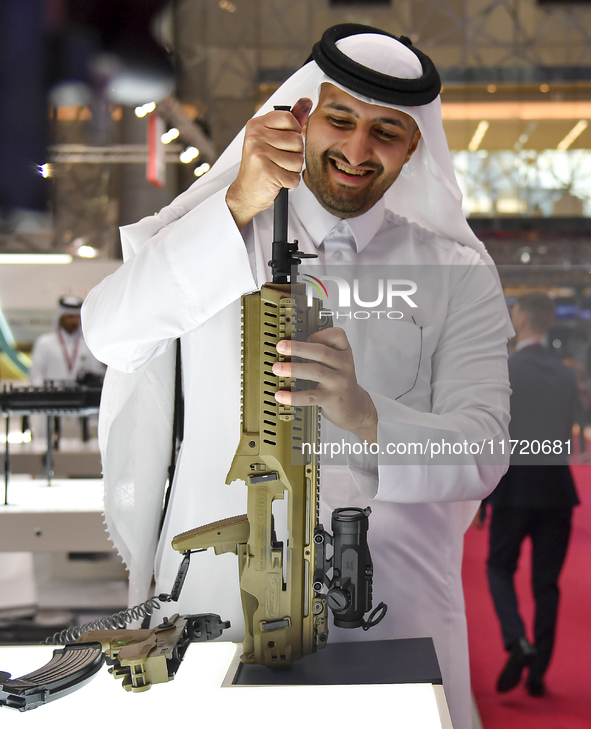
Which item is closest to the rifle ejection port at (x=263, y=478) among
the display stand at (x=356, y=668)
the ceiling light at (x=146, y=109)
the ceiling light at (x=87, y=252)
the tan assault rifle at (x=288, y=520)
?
the tan assault rifle at (x=288, y=520)

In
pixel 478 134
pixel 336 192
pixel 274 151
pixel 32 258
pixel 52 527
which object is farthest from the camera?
pixel 32 258

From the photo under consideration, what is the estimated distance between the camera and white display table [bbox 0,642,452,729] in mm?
791

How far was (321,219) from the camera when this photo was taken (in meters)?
1.13

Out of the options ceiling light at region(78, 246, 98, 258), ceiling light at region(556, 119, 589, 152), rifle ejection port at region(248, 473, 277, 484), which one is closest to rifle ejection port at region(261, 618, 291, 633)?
rifle ejection port at region(248, 473, 277, 484)

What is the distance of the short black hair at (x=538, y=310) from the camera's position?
2.57 metres

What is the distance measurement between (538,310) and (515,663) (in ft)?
5.30

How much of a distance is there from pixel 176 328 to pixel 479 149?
588cm

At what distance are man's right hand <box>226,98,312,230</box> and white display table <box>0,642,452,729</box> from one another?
1.92ft

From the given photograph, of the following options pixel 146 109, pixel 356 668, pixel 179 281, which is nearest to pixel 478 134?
pixel 146 109

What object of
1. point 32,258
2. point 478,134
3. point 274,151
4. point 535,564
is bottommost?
point 535,564

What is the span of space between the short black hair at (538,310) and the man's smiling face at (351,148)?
1.56 m

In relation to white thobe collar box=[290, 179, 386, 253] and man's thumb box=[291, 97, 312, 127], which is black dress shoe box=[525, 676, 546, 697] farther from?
man's thumb box=[291, 97, 312, 127]

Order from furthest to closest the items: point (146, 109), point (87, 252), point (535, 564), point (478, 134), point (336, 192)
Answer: point (87, 252) → point (478, 134) → point (146, 109) → point (535, 564) → point (336, 192)

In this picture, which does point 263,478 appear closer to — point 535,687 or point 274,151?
point 274,151
